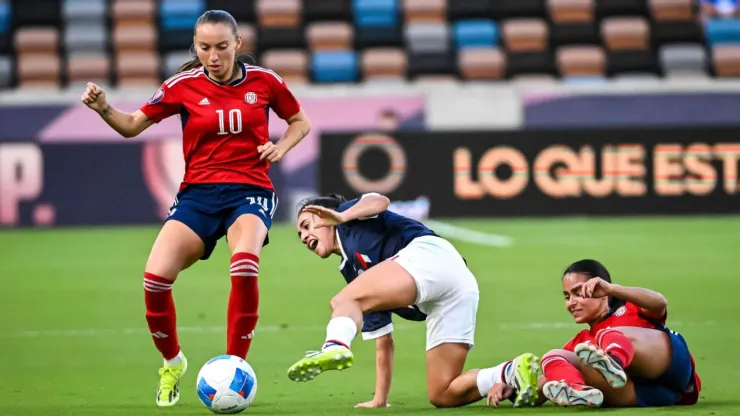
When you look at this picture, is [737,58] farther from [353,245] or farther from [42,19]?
[353,245]

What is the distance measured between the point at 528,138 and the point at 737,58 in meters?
5.05

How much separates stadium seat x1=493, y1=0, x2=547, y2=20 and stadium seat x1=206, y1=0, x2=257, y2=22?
4361mm

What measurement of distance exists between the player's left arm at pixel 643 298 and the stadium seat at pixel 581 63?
16.7 meters

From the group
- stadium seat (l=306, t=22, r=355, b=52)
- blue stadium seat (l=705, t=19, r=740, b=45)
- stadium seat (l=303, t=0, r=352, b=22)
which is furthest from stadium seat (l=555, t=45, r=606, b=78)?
stadium seat (l=303, t=0, r=352, b=22)

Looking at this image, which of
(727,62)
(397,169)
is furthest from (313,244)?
(727,62)

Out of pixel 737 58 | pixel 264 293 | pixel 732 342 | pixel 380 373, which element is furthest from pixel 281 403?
pixel 737 58

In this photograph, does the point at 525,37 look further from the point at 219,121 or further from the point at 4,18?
the point at 219,121

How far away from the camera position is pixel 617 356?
508 centimetres

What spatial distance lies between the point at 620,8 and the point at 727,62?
272 cm

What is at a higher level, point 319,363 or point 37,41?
point 37,41

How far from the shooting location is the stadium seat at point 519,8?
912 inches

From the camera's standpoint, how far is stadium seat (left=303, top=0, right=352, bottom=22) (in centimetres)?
2328

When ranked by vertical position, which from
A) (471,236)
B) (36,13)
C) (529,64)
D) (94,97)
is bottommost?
(471,236)

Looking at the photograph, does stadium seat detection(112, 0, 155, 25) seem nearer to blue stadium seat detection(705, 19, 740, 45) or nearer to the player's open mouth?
blue stadium seat detection(705, 19, 740, 45)
